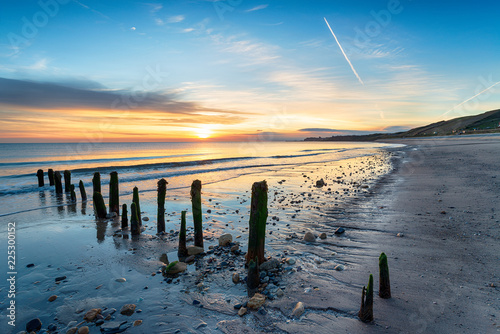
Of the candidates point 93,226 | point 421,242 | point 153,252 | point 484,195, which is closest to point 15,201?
point 93,226

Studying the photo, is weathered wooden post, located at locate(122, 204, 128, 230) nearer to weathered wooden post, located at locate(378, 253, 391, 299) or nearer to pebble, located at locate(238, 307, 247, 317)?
pebble, located at locate(238, 307, 247, 317)

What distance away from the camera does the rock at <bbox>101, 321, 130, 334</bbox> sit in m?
5.46

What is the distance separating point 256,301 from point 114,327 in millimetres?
3176

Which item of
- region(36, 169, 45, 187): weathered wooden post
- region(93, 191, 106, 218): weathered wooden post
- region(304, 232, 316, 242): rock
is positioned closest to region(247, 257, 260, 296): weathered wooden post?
region(304, 232, 316, 242): rock

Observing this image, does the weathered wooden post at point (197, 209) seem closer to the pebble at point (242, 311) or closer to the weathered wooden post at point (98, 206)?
the pebble at point (242, 311)

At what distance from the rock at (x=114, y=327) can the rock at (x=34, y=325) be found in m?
1.43

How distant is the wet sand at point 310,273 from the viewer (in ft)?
17.5

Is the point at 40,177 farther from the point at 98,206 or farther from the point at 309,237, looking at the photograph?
the point at 309,237

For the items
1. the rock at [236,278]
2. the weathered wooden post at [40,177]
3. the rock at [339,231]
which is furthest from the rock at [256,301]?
the weathered wooden post at [40,177]

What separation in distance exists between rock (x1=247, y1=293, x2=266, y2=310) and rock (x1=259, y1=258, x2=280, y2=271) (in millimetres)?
1394

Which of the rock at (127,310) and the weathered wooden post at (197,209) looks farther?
the weathered wooden post at (197,209)

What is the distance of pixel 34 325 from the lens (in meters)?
5.64

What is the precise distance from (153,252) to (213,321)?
4.90 metres

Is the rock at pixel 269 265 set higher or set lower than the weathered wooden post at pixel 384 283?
lower
